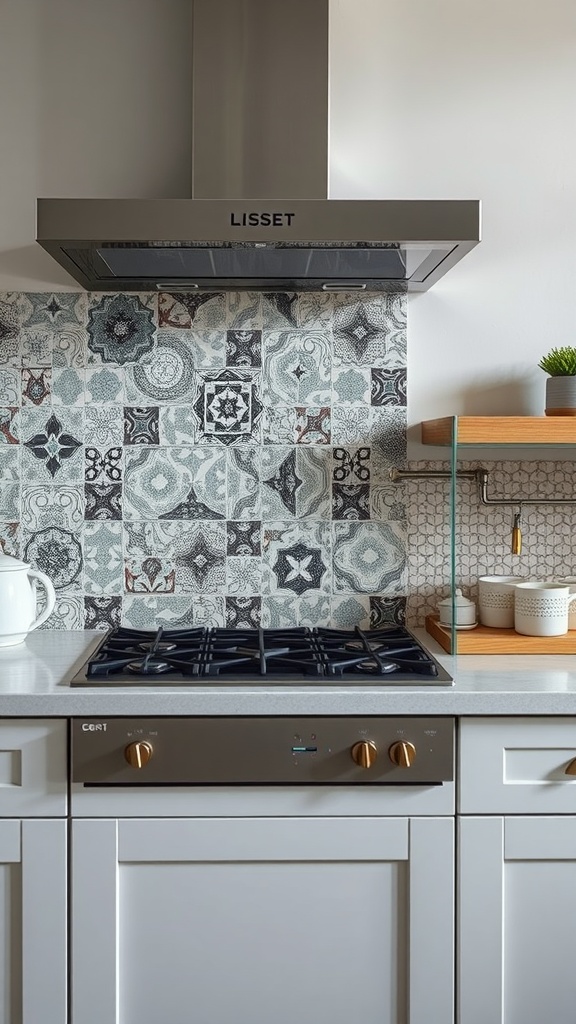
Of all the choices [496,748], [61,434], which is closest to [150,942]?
[496,748]

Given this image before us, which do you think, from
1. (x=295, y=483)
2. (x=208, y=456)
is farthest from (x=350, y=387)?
(x=208, y=456)

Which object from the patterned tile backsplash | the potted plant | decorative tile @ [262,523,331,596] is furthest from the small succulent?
decorative tile @ [262,523,331,596]

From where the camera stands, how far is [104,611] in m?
2.35

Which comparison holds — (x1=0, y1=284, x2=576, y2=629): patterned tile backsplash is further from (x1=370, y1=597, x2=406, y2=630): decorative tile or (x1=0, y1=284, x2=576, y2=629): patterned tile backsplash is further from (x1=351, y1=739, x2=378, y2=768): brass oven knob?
(x1=351, y1=739, x2=378, y2=768): brass oven knob

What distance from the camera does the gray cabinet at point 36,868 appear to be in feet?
5.71

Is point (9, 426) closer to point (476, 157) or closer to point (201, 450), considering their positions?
point (201, 450)

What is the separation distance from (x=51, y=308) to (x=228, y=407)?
0.49m

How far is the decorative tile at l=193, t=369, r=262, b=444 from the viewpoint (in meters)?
2.34

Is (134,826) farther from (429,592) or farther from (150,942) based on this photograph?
(429,592)

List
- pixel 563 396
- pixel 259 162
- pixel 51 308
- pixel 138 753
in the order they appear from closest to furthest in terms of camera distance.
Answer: pixel 138 753 < pixel 259 162 < pixel 563 396 < pixel 51 308

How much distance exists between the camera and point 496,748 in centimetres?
176

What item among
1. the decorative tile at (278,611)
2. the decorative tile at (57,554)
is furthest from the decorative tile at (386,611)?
the decorative tile at (57,554)

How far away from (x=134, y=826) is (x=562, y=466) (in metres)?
1.33

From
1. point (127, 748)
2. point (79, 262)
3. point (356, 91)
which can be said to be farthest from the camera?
point (356, 91)
